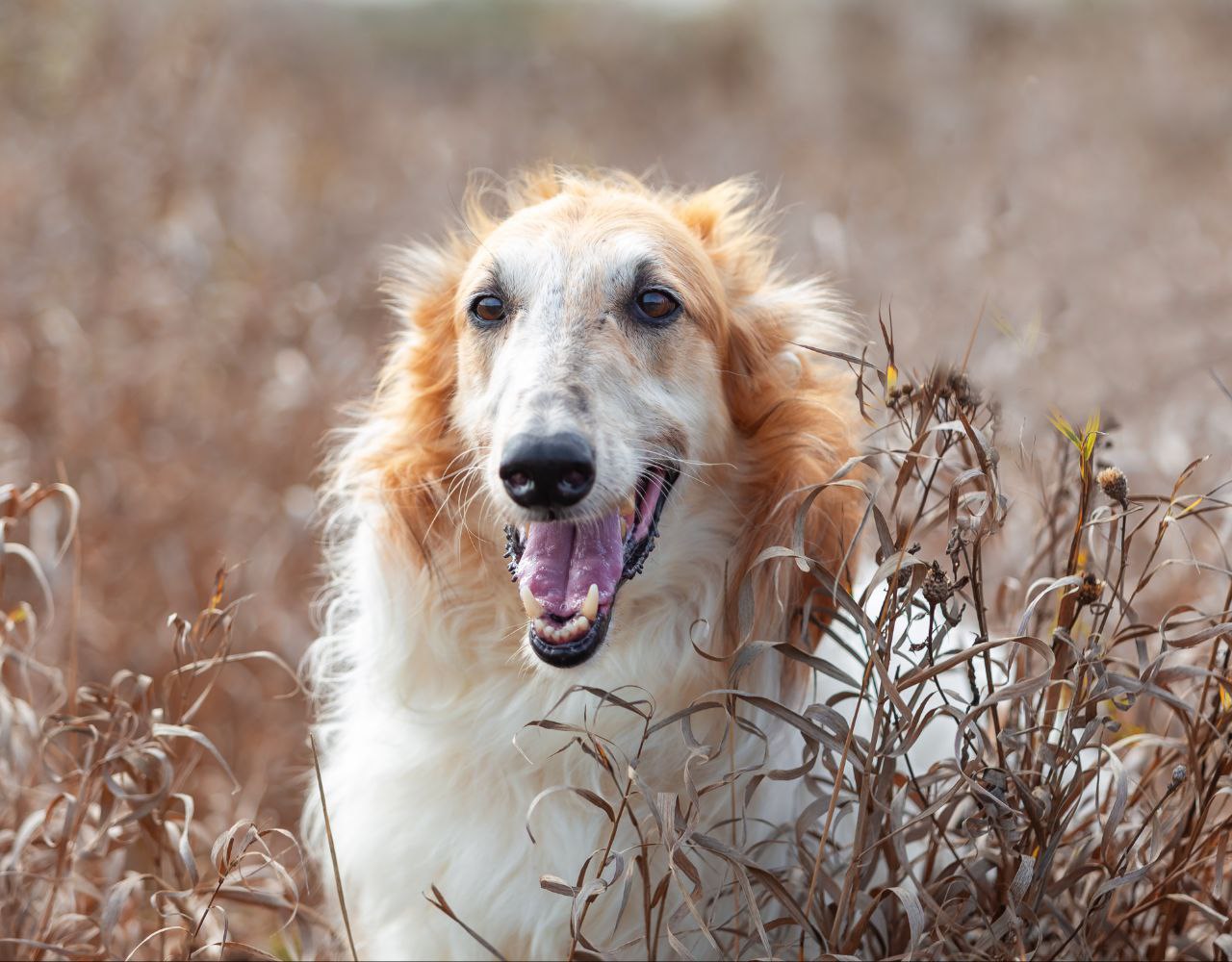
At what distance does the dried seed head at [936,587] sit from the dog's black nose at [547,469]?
717 mm

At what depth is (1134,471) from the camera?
4383mm

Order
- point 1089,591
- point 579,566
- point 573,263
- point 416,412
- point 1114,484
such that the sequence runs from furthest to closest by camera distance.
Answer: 1. point 416,412
2. point 573,263
3. point 579,566
4. point 1089,591
5. point 1114,484

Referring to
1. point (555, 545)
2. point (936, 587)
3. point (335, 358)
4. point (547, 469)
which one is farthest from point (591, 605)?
point (335, 358)

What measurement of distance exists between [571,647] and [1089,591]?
3.42ft

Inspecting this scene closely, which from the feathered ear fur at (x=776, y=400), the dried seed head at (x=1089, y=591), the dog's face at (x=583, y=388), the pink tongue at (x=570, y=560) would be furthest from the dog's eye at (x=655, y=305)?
the dried seed head at (x=1089, y=591)

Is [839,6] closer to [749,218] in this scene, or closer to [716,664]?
[749,218]

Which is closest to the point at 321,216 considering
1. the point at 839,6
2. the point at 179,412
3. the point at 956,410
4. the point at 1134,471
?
the point at 179,412

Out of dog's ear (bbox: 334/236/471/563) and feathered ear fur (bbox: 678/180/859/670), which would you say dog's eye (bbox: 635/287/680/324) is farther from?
dog's ear (bbox: 334/236/471/563)

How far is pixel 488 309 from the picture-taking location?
293 cm

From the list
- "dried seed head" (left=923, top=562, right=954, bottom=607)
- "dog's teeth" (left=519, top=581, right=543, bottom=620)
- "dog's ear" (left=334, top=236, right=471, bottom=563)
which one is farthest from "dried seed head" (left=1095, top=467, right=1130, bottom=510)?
"dog's ear" (left=334, top=236, right=471, bottom=563)

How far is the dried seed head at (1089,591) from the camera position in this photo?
223cm

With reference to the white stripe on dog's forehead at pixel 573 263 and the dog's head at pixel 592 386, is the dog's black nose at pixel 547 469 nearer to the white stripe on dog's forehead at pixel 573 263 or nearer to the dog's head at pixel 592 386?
the dog's head at pixel 592 386

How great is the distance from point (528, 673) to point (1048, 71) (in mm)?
9322

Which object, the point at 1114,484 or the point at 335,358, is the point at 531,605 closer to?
the point at 1114,484
